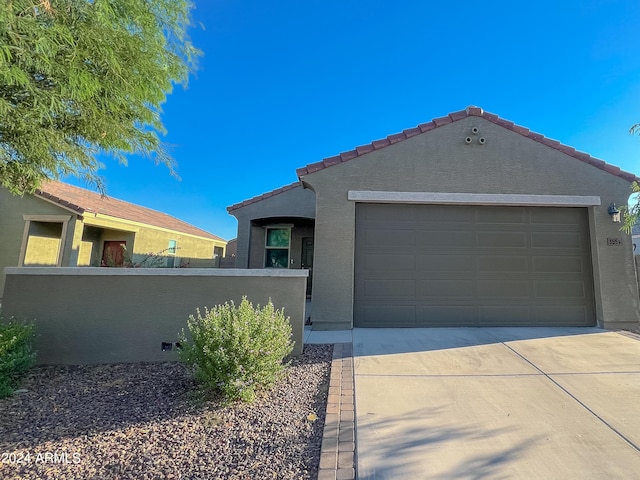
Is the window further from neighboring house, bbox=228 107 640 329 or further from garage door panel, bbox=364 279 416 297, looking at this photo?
garage door panel, bbox=364 279 416 297

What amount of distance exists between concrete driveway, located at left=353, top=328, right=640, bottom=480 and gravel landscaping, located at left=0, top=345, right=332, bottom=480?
2.06 ft

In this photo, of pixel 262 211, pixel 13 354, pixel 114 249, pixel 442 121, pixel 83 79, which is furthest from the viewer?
pixel 114 249

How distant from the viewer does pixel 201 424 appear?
3.00m

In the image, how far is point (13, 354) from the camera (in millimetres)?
3879

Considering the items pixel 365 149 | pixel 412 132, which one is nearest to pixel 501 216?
pixel 412 132

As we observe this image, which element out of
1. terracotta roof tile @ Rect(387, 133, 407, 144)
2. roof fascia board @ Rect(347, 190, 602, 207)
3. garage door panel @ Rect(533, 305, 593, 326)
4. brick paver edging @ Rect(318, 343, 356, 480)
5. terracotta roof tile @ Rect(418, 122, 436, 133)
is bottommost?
brick paver edging @ Rect(318, 343, 356, 480)

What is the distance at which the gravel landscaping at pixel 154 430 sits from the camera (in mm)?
2346

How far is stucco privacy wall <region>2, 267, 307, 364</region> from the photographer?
4926 mm

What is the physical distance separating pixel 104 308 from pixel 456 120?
27.3ft

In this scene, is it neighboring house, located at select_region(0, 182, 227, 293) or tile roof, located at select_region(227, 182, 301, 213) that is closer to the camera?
neighboring house, located at select_region(0, 182, 227, 293)

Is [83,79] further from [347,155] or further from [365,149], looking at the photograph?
[365,149]

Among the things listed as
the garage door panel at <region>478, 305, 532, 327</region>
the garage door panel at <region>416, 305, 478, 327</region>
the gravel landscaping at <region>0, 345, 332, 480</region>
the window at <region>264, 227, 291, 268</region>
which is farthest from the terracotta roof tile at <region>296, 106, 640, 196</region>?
the window at <region>264, 227, 291, 268</region>

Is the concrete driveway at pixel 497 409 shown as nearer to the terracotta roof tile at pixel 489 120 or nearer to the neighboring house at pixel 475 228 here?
the neighboring house at pixel 475 228

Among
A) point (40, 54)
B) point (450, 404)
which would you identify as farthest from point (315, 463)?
point (40, 54)
